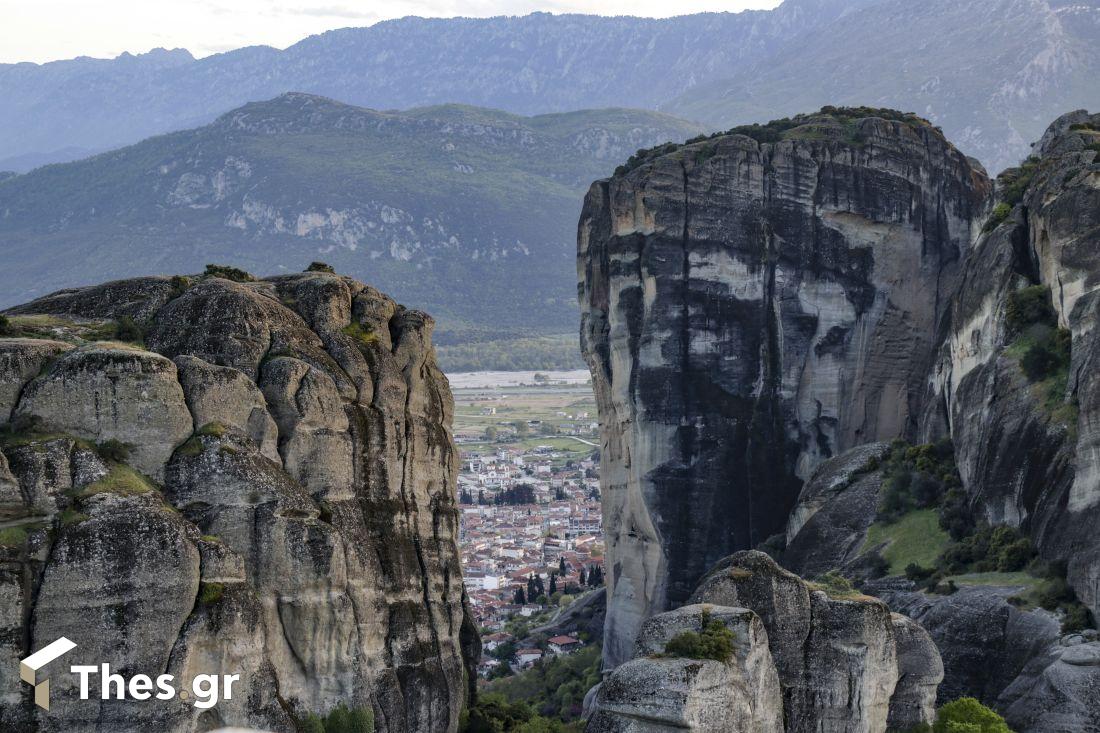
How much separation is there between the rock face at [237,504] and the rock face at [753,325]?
45.0 metres

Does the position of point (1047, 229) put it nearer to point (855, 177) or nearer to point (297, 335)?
point (855, 177)

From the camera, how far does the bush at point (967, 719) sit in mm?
54969

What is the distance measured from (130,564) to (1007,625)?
3632 cm

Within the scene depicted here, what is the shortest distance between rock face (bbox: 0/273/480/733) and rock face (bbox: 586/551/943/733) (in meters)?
7.75

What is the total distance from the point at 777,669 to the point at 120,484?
62.3 ft

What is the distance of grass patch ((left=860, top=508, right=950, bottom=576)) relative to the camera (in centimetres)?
8231

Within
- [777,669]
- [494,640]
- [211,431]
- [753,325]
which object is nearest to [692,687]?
[777,669]

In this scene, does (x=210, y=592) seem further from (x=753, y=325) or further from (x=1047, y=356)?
(x=753, y=325)

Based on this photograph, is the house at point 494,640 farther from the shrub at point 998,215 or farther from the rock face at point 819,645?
the rock face at point 819,645

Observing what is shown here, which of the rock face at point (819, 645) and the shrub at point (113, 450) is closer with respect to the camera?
the shrub at point (113, 450)

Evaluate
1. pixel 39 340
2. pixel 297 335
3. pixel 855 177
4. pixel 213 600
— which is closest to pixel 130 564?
pixel 213 600

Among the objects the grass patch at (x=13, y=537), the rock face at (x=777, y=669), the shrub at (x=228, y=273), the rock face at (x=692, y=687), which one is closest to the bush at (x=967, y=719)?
the rock face at (x=777, y=669)

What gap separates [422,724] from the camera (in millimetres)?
55250

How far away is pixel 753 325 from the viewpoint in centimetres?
10575
